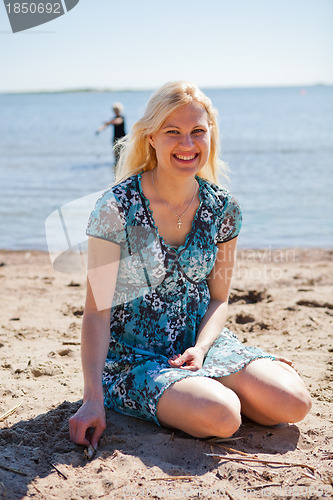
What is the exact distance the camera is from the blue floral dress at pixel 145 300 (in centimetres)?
271

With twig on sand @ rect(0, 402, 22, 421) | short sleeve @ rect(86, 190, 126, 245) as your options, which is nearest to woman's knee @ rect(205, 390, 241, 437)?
short sleeve @ rect(86, 190, 126, 245)

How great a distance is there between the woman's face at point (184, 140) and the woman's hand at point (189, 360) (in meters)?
0.91

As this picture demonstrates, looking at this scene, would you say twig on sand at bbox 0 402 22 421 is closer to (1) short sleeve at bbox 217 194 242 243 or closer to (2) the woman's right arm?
(2) the woman's right arm

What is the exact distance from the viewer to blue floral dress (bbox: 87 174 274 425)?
271 centimetres

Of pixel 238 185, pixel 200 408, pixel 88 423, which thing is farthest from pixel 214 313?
pixel 238 185

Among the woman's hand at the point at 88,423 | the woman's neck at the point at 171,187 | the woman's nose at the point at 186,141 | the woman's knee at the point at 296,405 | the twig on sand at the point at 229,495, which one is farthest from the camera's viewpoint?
the woman's neck at the point at 171,187

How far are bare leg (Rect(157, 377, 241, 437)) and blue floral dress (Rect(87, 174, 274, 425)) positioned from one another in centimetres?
11

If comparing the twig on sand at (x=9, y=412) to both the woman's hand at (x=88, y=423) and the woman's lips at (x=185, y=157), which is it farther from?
the woman's lips at (x=185, y=157)

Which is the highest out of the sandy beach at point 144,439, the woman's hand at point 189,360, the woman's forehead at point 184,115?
the woman's forehead at point 184,115

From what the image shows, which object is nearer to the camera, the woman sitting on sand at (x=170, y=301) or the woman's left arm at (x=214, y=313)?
the woman sitting on sand at (x=170, y=301)

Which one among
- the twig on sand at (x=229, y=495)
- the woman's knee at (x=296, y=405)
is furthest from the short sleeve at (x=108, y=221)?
the twig on sand at (x=229, y=495)

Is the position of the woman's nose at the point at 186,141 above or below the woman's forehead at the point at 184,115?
below

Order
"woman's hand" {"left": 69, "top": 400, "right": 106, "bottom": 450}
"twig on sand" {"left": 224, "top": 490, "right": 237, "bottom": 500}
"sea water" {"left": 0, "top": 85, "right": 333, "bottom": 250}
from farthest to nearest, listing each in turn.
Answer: "sea water" {"left": 0, "top": 85, "right": 333, "bottom": 250}
"woman's hand" {"left": 69, "top": 400, "right": 106, "bottom": 450}
"twig on sand" {"left": 224, "top": 490, "right": 237, "bottom": 500}

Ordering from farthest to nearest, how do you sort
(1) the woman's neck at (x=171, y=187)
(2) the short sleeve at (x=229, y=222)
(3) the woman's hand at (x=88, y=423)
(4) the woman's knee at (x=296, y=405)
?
1. (2) the short sleeve at (x=229, y=222)
2. (1) the woman's neck at (x=171, y=187)
3. (4) the woman's knee at (x=296, y=405)
4. (3) the woman's hand at (x=88, y=423)
